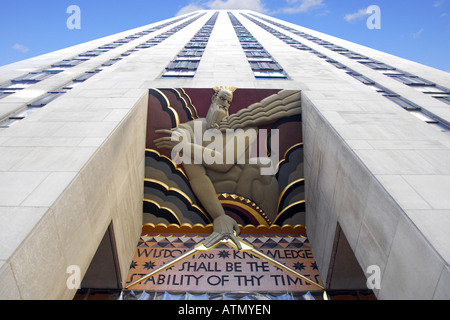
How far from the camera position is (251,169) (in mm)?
11070

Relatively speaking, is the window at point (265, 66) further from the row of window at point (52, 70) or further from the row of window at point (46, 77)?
the row of window at point (52, 70)

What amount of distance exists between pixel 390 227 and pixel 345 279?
173 inches

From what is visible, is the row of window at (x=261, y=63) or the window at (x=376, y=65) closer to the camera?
the row of window at (x=261, y=63)

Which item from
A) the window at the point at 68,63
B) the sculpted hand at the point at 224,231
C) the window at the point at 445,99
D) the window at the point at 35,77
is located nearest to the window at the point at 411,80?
the window at the point at 445,99

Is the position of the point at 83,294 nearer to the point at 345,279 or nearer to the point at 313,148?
the point at 345,279

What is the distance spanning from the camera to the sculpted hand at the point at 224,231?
1017cm

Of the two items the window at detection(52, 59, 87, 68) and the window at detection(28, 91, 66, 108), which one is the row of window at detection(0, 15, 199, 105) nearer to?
the window at detection(52, 59, 87, 68)

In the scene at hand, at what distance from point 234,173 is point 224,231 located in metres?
2.23

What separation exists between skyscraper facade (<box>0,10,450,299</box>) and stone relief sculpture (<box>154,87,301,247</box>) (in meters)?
0.08

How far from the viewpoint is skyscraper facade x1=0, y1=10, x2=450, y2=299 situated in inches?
211

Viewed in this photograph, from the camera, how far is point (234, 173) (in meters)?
11.1

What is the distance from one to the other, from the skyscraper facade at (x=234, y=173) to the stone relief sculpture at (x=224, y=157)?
0.08 metres

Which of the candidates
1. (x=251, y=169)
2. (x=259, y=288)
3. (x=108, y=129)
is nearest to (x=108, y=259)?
(x=108, y=129)

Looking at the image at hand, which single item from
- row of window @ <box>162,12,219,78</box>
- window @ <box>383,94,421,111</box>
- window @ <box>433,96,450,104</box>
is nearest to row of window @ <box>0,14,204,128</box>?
row of window @ <box>162,12,219,78</box>
